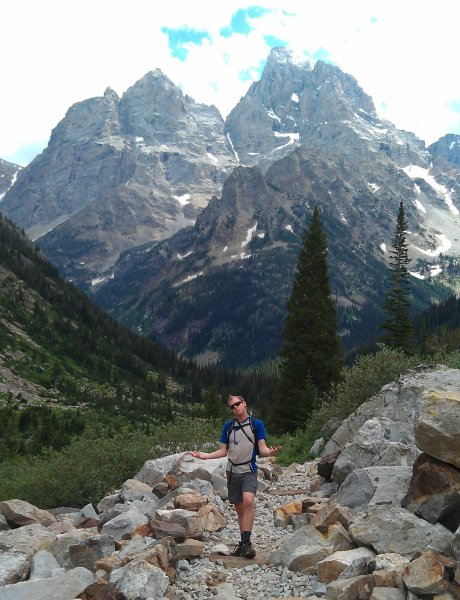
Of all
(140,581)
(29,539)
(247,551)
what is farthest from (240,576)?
(29,539)

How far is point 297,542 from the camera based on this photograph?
10.3m

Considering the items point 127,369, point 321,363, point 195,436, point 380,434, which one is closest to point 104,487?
A: point 195,436

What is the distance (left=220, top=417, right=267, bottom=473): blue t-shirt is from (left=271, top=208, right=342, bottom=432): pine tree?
26.7 metres

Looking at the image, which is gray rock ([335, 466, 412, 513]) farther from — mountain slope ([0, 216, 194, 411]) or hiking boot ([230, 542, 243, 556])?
mountain slope ([0, 216, 194, 411])

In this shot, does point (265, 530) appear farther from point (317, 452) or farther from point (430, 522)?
point (317, 452)

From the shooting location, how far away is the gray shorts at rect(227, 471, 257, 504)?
38.6 ft

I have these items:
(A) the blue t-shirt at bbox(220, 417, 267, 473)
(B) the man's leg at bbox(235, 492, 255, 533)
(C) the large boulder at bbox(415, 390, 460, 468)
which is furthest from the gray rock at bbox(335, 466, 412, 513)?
(A) the blue t-shirt at bbox(220, 417, 267, 473)

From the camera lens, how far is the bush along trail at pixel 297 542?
8281 millimetres

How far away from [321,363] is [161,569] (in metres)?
32.9

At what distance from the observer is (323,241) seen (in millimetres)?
46000

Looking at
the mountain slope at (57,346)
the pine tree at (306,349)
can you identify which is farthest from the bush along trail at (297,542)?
the mountain slope at (57,346)

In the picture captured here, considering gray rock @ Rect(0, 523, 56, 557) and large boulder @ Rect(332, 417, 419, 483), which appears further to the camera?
large boulder @ Rect(332, 417, 419, 483)

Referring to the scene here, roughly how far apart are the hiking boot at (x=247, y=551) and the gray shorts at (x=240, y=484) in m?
1.05

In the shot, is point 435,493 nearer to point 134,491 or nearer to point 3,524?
point 134,491
